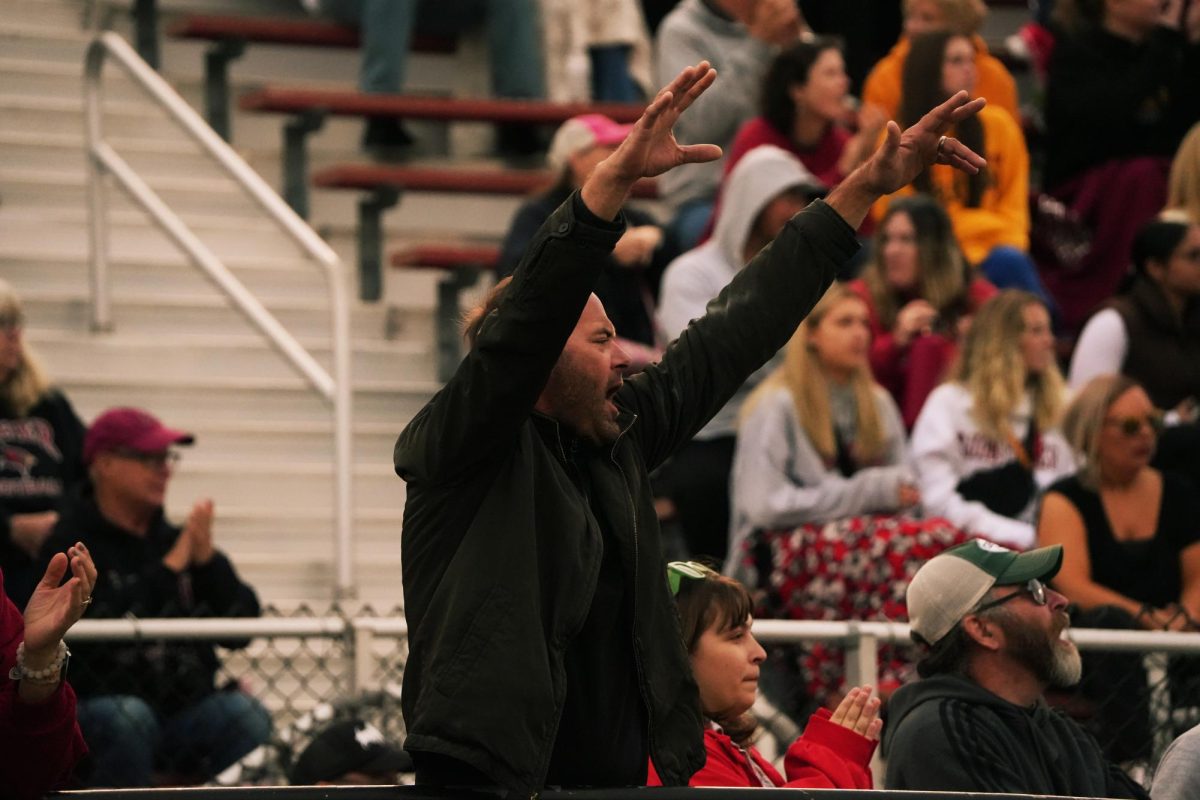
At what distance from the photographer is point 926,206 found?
823 centimetres

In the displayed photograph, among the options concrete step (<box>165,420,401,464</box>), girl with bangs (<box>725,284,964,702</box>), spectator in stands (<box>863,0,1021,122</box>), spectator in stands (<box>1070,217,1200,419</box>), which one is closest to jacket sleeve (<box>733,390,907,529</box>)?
girl with bangs (<box>725,284,964,702</box>)

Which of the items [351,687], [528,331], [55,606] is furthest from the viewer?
[351,687]

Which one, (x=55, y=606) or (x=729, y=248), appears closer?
(x=55, y=606)

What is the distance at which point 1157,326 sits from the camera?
8.44 meters

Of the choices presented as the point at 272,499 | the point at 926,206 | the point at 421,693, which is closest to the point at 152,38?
the point at 272,499

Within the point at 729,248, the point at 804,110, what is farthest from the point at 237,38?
the point at 729,248

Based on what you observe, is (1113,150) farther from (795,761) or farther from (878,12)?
(795,761)

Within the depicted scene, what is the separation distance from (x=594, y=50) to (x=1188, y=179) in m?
2.80

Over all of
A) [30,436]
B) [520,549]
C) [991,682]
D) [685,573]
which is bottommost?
[30,436]

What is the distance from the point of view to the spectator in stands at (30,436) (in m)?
7.00

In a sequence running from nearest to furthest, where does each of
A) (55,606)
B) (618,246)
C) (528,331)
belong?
1. (528,331)
2. (55,606)
3. (618,246)

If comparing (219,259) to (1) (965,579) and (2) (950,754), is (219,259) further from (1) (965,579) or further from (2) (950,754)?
(2) (950,754)

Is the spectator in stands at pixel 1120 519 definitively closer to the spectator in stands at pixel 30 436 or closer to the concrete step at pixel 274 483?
the concrete step at pixel 274 483

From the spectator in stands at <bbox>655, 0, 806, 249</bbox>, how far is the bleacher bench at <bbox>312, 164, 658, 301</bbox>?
1.89 feet
